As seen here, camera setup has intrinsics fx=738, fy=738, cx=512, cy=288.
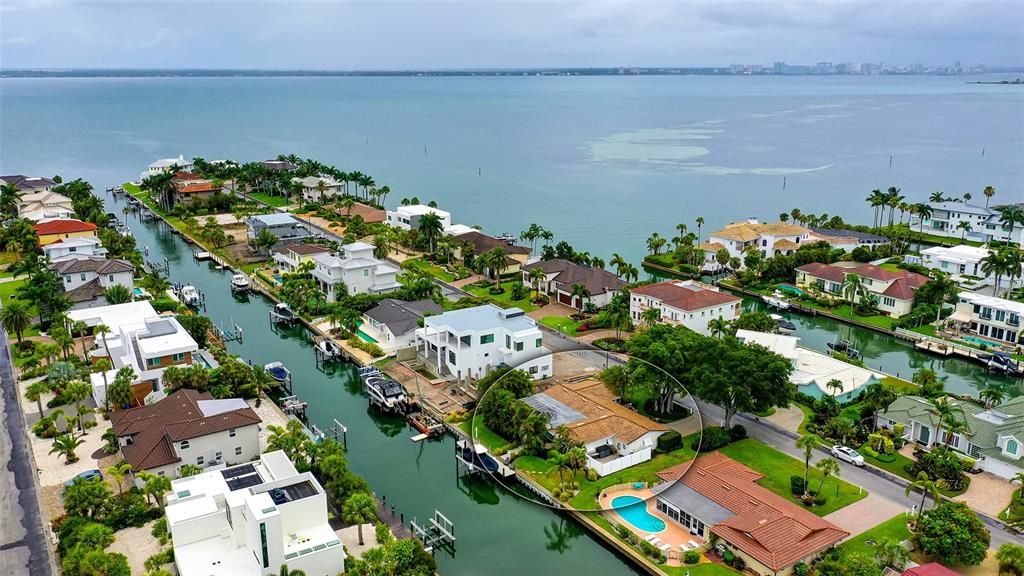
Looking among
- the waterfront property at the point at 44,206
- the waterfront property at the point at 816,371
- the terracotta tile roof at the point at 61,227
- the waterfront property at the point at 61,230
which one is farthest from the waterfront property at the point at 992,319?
the waterfront property at the point at 44,206

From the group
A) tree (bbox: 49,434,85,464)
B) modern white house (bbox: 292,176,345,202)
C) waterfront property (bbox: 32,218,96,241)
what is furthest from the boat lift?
modern white house (bbox: 292,176,345,202)

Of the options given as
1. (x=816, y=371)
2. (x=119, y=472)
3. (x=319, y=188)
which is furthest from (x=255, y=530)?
(x=319, y=188)

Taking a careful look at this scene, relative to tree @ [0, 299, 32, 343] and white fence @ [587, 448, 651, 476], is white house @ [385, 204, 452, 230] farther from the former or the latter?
white fence @ [587, 448, 651, 476]

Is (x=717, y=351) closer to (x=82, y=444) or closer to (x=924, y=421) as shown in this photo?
(x=924, y=421)

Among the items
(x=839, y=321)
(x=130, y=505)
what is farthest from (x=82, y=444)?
(x=839, y=321)

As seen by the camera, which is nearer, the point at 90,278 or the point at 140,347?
the point at 140,347

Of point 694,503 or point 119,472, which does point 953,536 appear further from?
point 119,472
